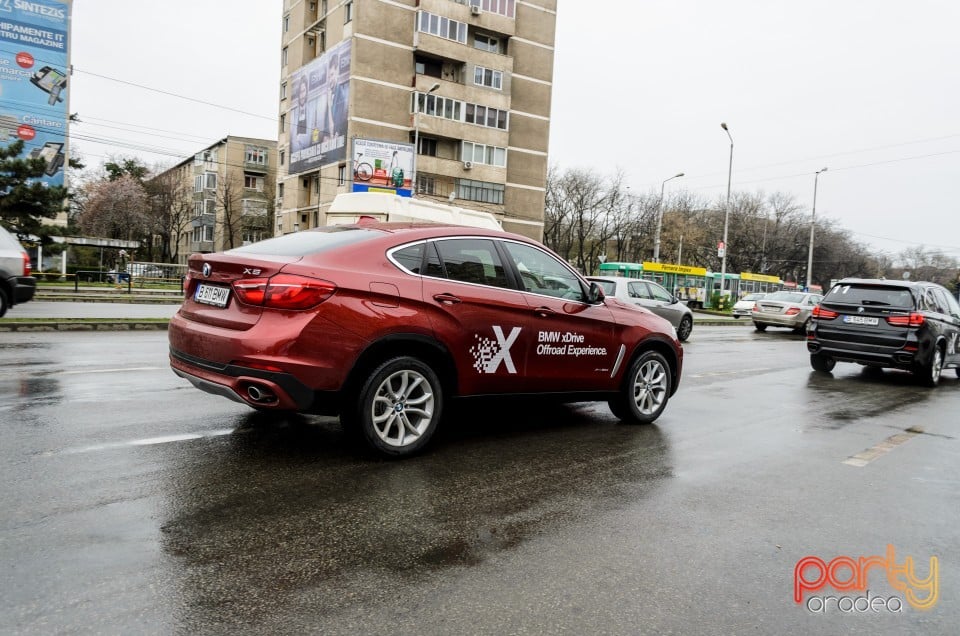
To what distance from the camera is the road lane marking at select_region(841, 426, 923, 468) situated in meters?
5.77

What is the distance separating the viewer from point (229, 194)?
75.4 metres

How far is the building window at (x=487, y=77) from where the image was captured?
52312 millimetres

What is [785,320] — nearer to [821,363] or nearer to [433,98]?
[821,363]

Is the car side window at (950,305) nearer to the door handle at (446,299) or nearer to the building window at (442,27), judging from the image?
the door handle at (446,299)

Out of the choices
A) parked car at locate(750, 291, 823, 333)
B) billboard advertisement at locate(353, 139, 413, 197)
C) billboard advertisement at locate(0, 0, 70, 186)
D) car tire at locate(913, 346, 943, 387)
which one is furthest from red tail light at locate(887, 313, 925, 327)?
billboard advertisement at locate(0, 0, 70, 186)

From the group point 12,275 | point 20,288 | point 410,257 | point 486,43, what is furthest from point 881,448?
point 486,43

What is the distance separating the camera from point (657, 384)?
6965mm

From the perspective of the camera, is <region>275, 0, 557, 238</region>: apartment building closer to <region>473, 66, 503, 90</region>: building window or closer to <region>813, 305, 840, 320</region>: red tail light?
<region>473, 66, 503, 90</region>: building window

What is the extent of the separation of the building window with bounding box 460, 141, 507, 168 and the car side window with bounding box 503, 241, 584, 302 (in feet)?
155

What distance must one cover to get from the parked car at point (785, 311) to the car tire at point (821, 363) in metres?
13.3

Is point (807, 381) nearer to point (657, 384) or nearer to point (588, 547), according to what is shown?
point (657, 384)

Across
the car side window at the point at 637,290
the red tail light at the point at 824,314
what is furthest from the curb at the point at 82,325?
the red tail light at the point at 824,314

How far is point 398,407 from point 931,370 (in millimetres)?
10353

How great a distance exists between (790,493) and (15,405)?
6.30 m
